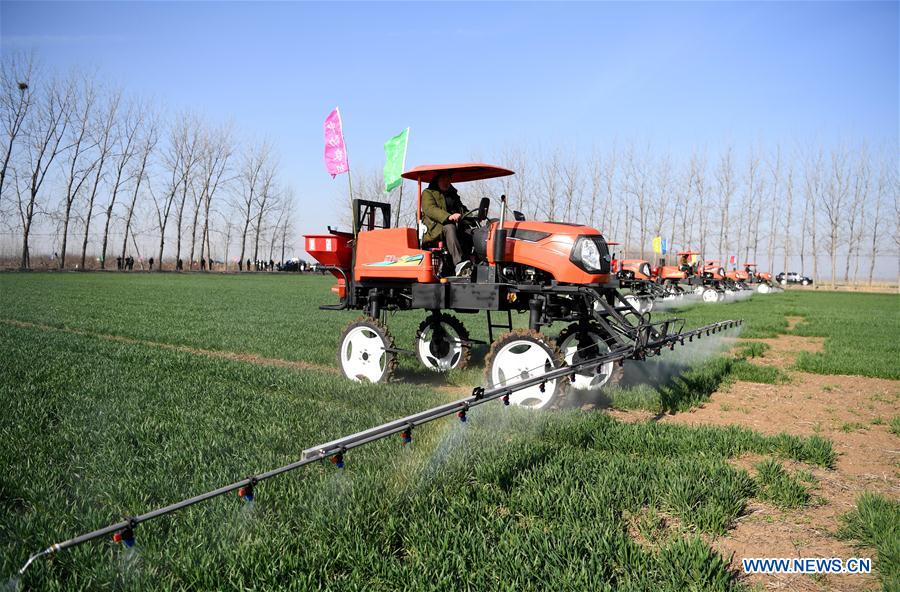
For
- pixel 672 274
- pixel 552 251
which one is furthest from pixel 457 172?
pixel 672 274

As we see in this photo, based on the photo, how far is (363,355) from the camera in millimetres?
7426

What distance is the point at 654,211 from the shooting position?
162 ft

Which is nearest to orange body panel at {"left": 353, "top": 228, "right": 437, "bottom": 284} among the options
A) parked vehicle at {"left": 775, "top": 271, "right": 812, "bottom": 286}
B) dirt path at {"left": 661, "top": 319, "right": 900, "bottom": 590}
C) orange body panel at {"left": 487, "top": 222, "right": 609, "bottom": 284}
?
orange body panel at {"left": 487, "top": 222, "right": 609, "bottom": 284}

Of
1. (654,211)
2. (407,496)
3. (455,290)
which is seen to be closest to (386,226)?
(455,290)

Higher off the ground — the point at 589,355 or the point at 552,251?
the point at 552,251

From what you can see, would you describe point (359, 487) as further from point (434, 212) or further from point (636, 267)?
point (636, 267)

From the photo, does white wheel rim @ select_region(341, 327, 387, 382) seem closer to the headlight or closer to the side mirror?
the side mirror

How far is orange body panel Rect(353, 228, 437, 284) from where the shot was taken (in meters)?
6.69

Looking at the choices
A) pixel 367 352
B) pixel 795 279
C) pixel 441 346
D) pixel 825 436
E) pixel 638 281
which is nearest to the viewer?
pixel 825 436

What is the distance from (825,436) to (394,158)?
19.4 feet

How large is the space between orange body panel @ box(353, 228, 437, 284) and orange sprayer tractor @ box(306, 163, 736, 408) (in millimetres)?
13

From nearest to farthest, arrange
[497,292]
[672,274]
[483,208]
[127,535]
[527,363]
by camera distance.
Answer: [127,535]
[527,363]
[497,292]
[483,208]
[672,274]

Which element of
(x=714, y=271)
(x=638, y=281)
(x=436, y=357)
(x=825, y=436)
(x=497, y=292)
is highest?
(x=714, y=271)

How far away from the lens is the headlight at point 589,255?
19.2 ft
